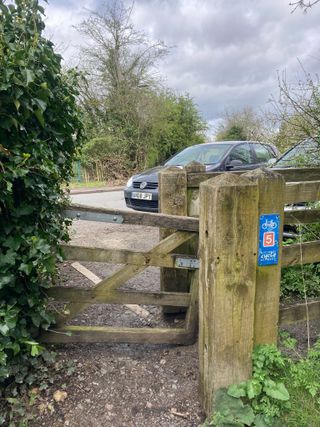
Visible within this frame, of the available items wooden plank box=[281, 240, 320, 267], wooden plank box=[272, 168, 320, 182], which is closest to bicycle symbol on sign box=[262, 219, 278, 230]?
wooden plank box=[281, 240, 320, 267]

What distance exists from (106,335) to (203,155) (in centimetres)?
522

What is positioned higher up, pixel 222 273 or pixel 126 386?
pixel 222 273

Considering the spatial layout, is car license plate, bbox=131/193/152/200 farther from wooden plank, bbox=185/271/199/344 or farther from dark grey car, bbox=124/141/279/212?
wooden plank, bbox=185/271/199/344

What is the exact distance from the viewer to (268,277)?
1.87 m

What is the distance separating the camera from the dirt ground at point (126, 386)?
1975mm

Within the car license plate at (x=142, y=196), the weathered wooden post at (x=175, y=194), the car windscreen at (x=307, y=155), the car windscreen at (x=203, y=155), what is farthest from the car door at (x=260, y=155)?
the weathered wooden post at (x=175, y=194)

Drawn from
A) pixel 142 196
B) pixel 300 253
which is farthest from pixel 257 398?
pixel 142 196

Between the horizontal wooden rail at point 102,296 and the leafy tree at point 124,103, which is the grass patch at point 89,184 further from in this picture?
the horizontal wooden rail at point 102,296

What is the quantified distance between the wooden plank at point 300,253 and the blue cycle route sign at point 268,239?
1.16 ft

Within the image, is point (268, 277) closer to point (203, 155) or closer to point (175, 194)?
point (175, 194)

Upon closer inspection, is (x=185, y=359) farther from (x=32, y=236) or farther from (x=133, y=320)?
(x=32, y=236)

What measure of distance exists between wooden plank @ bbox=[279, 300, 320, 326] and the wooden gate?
680 mm

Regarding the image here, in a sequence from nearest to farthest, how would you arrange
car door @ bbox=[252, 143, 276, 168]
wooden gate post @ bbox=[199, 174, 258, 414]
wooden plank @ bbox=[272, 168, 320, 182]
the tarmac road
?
1. wooden gate post @ bbox=[199, 174, 258, 414]
2. wooden plank @ bbox=[272, 168, 320, 182]
3. car door @ bbox=[252, 143, 276, 168]
4. the tarmac road

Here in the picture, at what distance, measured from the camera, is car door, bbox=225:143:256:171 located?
658cm
